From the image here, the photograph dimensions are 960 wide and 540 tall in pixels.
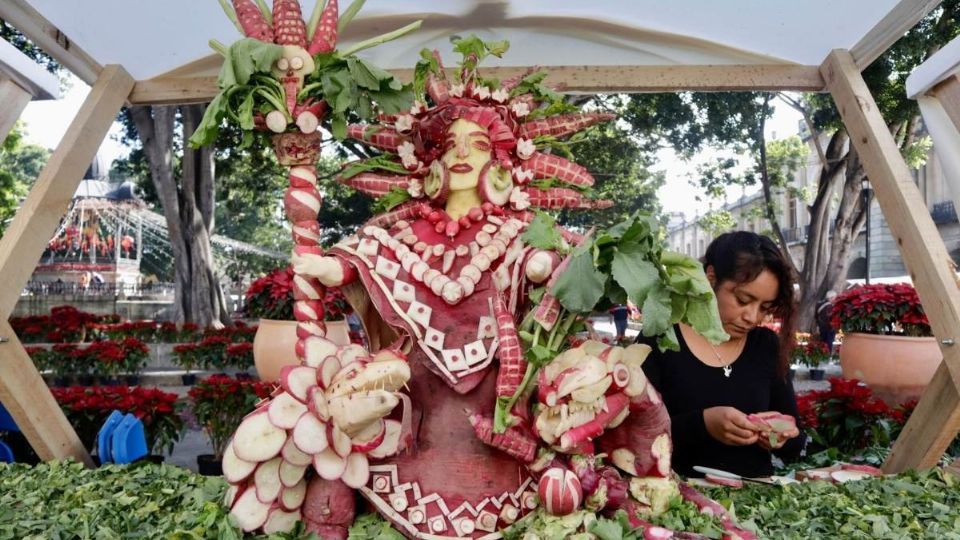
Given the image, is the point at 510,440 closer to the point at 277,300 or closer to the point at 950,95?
the point at 950,95

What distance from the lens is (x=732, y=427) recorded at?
7.23 ft

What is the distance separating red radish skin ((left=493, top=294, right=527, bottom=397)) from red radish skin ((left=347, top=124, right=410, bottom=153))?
674mm

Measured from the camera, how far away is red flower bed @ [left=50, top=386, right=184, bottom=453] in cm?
355

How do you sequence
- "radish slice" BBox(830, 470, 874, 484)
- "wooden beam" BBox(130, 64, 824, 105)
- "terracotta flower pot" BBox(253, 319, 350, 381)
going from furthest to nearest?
"terracotta flower pot" BBox(253, 319, 350, 381) < "wooden beam" BBox(130, 64, 824, 105) < "radish slice" BBox(830, 470, 874, 484)

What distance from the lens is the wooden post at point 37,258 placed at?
251 cm

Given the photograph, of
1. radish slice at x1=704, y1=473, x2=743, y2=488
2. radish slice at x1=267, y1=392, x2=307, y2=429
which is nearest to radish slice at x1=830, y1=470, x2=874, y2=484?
radish slice at x1=704, y1=473, x2=743, y2=488

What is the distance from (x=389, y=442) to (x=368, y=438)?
0.07 m

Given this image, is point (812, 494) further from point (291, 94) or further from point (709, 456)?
point (291, 94)

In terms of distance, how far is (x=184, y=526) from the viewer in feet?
5.98

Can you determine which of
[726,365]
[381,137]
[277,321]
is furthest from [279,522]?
[277,321]

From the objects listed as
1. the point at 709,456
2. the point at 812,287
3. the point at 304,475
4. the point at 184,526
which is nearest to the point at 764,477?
the point at 709,456

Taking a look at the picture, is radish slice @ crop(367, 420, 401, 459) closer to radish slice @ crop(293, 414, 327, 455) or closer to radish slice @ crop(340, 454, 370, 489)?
radish slice @ crop(340, 454, 370, 489)

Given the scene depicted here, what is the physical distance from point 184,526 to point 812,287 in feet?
35.9

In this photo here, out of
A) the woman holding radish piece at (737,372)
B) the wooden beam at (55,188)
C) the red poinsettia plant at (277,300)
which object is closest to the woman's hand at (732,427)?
the woman holding radish piece at (737,372)
